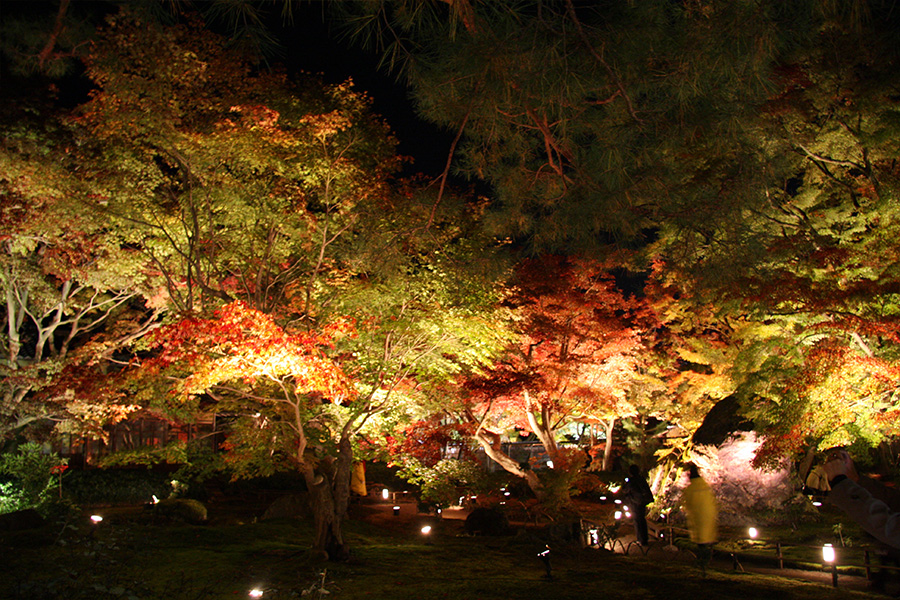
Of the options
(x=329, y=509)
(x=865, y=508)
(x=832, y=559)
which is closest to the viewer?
(x=865, y=508)

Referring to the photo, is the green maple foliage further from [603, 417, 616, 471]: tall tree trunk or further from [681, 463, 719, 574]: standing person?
[603, 417, 616, 471]: tall tree trunk

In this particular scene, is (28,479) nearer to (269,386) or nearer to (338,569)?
(269,386)

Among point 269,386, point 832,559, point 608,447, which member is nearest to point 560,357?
point 608,447

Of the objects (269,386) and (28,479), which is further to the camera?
(28,479)

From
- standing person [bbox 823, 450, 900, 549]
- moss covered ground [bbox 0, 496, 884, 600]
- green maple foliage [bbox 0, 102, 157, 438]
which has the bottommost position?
moss covered ground [bbox 0, 496, 884, 600]

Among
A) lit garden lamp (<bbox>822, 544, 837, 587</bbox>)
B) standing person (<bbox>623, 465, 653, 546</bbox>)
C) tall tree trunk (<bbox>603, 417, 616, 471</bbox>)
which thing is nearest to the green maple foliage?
standing person (<bbox>623, 465, 653, 546</bbox>)

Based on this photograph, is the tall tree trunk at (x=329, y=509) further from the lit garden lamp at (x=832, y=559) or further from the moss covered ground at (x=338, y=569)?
the lit garden lamp at (x=832, y=559)

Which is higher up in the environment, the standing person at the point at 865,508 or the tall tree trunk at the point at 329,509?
the standing person at the point at 865,508

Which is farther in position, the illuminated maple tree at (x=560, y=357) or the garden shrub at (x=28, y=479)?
the illuminated maple tree at (x=560, y=357)

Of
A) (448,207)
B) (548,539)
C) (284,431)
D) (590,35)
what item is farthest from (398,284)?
(548,539)

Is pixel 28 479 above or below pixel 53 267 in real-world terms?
below

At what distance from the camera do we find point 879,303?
7.05 metres

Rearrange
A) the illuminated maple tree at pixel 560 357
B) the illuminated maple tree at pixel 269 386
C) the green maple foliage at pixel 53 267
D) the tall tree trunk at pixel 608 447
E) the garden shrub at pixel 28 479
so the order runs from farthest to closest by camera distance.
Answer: the tall tree trunk at pixel 608 447 < the illuminated maple tree at pixel 560 357 < the garden shrub at pixel 28 479 < the green maple foliage at pixel 53 267 < the illuminated maple tree at pixel 269 386

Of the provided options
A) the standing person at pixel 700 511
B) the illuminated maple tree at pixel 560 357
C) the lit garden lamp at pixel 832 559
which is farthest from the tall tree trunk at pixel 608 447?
the standing person at pixel 700 511
